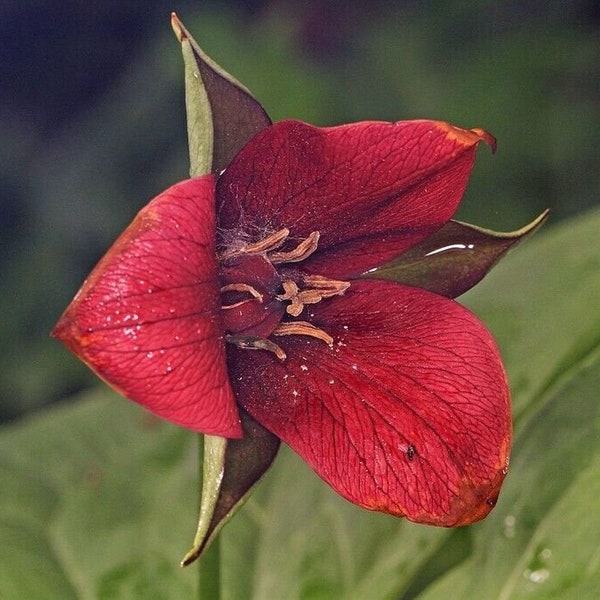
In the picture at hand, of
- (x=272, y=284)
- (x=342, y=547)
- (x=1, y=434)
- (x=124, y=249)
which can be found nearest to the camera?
(x=124, y=249)

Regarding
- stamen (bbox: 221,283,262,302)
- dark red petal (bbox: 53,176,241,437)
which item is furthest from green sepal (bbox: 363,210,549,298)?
dark red petal (bbox: 53,176,241,437)

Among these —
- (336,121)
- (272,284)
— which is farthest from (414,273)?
(336,121)

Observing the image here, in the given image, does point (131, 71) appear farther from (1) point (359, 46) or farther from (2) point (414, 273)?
(2) point (414, 273)

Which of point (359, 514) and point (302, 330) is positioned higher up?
point (302, 330)

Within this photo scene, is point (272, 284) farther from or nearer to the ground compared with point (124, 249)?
nearer to the ground

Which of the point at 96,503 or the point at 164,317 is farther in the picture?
the point at 96,503

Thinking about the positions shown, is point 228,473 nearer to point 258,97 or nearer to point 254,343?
point 254,343

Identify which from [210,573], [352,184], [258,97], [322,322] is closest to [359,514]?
[210,573]

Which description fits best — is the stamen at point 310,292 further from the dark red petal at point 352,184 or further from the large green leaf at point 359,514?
the large green leaf at point 359,514
